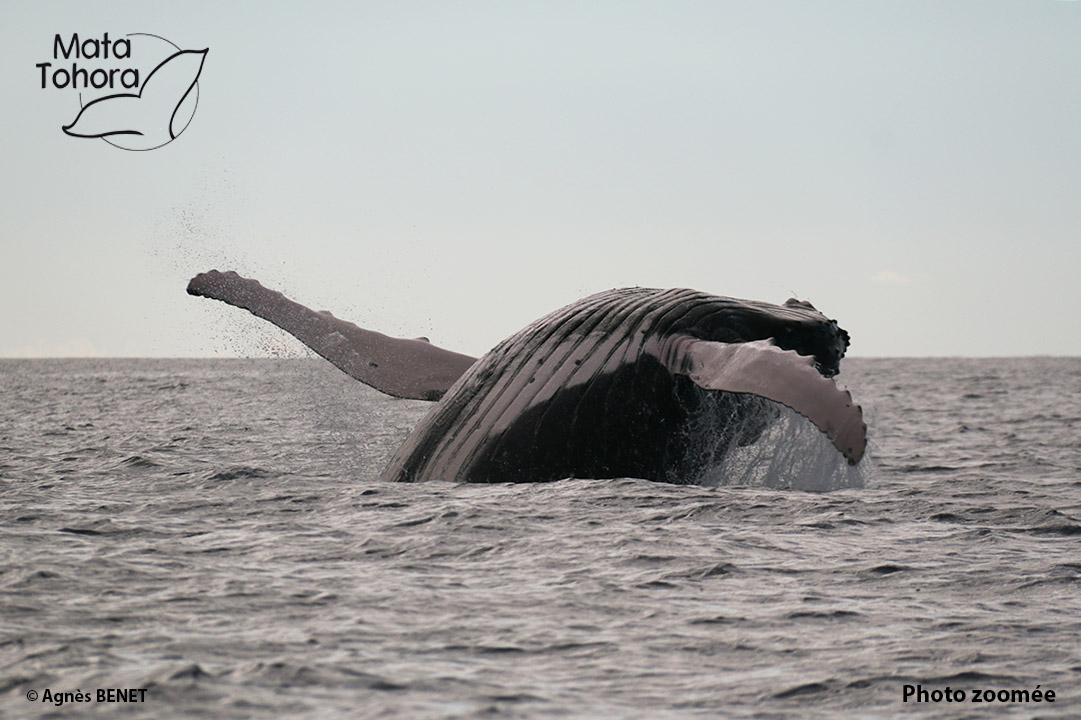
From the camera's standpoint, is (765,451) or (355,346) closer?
(765,451)

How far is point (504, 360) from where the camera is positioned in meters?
9.08

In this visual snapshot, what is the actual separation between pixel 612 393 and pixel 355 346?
3.02 meters

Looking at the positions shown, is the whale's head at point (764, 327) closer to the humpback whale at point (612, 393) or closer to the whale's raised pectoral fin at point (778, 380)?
the humpback whale at point (612, 393)

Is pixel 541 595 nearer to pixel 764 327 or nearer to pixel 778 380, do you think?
pixel 778 380

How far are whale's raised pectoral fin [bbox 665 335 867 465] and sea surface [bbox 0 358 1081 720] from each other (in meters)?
0.71

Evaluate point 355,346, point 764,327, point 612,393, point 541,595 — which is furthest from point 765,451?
point 541,595

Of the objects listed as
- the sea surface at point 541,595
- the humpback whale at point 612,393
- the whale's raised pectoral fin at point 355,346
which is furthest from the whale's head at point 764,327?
the whale's raised pectoral fin at point 355,346

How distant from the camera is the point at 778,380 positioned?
7.31 metres

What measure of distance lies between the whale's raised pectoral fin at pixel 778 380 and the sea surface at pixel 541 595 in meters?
0.71

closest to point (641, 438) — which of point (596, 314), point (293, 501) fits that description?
point (596, 314)

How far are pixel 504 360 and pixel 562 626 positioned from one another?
4.07 meters

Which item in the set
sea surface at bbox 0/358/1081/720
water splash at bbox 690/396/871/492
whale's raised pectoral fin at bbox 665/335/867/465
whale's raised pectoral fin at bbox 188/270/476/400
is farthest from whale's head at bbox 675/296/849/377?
whale's raised pectoral fin at bbox 188/270/476/400

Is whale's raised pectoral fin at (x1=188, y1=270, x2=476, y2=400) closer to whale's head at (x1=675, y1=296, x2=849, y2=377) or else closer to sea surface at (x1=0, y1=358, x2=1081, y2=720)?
sea surface at (x1=0, y1=358, x2=1081, y2=720)

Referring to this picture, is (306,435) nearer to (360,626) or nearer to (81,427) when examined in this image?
(81,427)
